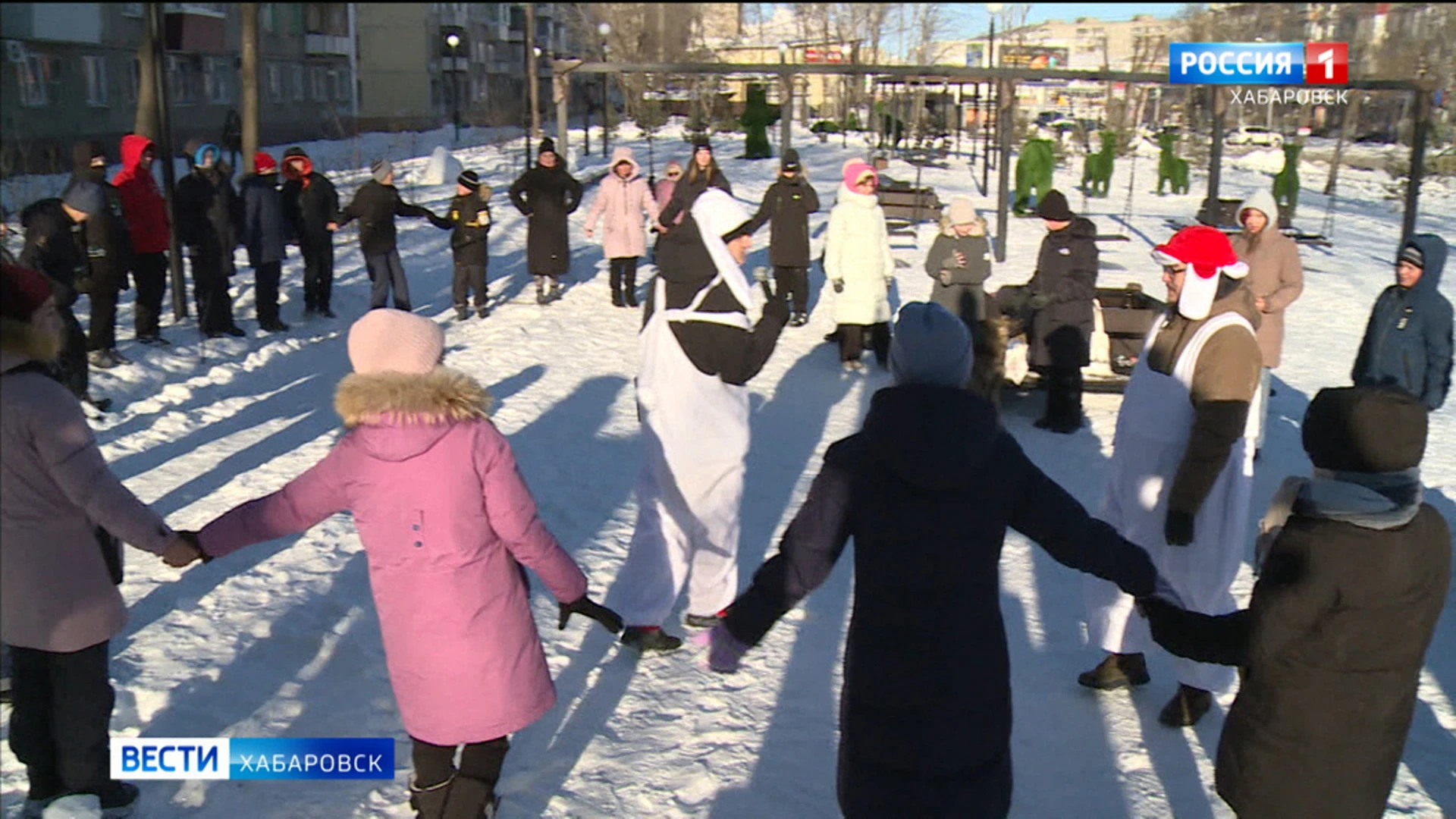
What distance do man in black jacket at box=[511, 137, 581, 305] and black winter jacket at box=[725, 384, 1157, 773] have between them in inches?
399

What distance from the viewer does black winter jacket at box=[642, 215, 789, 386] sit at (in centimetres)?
445

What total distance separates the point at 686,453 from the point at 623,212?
26.9ft

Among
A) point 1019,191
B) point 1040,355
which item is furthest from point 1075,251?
point 1019,191

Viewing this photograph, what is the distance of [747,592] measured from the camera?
2.79 meters

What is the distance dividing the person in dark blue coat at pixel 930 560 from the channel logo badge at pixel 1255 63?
11777 mm

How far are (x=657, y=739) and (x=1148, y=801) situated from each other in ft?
5.46

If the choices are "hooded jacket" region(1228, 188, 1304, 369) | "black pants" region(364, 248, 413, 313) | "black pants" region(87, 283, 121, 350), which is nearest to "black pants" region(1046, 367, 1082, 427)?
"hooded jacket" region(1228, 188, 1304, 369)

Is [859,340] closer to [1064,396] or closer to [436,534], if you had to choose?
[1064,396]

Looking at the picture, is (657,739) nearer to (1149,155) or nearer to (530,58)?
(530,58)

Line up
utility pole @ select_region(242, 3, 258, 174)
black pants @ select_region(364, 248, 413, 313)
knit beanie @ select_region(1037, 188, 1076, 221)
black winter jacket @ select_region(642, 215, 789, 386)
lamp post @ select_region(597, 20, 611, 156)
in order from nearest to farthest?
utility pole @ select_region(242, 3, 258, 174)
lamp post @ select_region(597, 20, 611, 156)
black winter jacket @ select_region(642, 215, 789, 386)
knit beanie @ select_region(1037, 188, 1076, 221)
black pants @ select_region(364, 248, 413, 313)

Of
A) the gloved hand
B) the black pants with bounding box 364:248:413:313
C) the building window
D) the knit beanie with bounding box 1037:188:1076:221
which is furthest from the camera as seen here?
the black pants with bounding box 364:248:413:313

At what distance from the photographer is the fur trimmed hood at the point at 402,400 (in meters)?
2.86

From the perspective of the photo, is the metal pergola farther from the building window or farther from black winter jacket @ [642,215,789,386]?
black winter jacket @ [642,215,789,386]

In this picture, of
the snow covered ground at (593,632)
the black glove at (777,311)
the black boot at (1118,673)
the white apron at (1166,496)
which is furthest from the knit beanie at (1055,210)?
the black boot at (1118,673)
